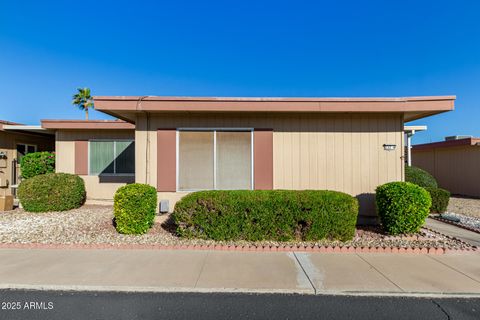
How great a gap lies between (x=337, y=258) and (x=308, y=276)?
1.02 meters

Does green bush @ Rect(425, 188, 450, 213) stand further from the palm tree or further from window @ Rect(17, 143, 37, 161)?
the palm tree

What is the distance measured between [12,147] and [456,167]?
20.8 meters

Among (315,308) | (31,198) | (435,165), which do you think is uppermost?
(435,165)

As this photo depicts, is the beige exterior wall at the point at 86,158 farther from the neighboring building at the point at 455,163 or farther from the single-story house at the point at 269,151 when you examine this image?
the neighboring building at the point at 455,163

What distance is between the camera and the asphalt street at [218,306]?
291 centimetres

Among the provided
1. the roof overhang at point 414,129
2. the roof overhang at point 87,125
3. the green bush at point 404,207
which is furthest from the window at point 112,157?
the roof overhang at point 414,129

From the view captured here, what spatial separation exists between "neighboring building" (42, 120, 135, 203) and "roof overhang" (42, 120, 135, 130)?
0.22m

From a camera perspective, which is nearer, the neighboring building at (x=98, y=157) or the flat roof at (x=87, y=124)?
the flat roof at (x=87, y=124)

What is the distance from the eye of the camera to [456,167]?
44.8ft

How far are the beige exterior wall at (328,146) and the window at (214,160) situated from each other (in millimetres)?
276

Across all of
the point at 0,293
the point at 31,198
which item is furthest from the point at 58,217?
the point at 0,293

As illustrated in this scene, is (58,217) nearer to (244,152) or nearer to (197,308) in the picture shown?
(244,152)

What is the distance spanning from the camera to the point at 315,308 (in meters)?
3.05

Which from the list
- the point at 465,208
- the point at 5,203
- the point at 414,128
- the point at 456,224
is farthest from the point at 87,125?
the point at 465,208
